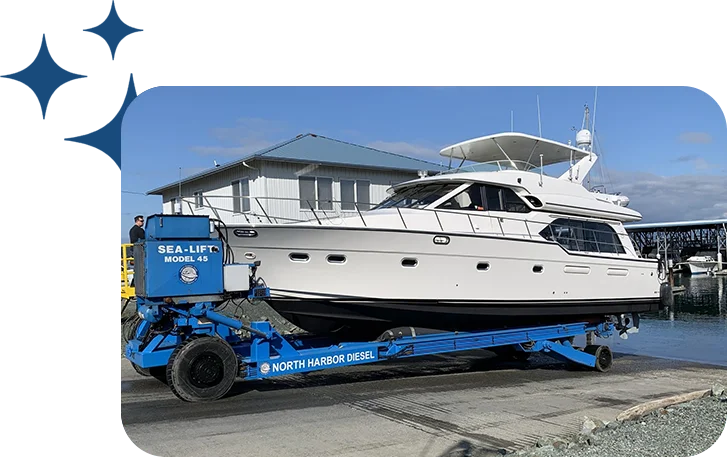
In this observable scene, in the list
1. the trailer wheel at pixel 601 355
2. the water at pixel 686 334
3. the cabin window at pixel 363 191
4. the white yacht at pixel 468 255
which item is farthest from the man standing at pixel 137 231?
the water at pixel 686 334

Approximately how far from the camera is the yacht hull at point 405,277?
6.55 m

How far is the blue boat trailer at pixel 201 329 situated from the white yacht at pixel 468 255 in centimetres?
46

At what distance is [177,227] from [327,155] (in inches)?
274

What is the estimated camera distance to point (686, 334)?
15.1 meters

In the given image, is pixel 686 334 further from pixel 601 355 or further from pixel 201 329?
pixel 201 329

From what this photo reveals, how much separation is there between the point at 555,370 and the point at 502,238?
2756 mm

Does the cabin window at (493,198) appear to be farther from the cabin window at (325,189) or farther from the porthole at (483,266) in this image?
the cabin window at (325,189)

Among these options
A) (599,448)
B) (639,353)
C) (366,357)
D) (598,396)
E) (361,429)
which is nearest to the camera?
(599,448)

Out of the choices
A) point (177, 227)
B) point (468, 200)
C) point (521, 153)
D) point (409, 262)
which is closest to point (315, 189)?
point (468, 200)

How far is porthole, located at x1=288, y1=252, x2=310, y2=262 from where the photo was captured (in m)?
6.58

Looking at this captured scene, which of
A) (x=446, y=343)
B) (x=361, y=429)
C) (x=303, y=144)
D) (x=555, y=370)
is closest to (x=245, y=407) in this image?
(x=361, y=429)

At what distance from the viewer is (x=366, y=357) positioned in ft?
21.6

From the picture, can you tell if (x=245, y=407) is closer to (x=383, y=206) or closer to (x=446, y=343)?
(x=446, y=343)

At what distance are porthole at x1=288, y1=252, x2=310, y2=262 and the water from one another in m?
8.46
